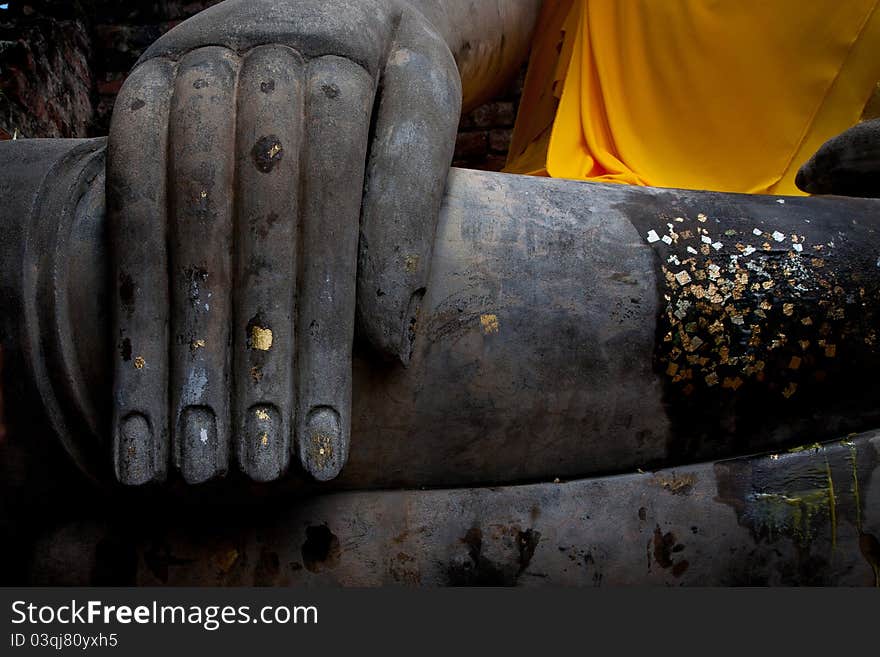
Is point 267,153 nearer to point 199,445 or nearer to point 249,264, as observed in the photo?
point 249,264

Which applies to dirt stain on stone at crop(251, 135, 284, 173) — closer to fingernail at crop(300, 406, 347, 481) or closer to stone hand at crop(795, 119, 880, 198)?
fingernail at crop(300, 406, 347, 481)

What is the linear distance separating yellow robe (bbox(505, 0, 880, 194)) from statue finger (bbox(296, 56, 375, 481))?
710mm

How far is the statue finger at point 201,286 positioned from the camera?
3.07 feet

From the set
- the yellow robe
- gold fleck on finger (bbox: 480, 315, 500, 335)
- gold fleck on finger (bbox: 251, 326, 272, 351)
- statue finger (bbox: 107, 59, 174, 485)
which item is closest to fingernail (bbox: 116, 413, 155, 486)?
statue finger (bbox: 107, 59, 174, 485)

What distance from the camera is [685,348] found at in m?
1.08

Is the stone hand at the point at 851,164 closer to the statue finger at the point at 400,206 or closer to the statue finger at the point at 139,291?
the statue finger at the point at 400,206

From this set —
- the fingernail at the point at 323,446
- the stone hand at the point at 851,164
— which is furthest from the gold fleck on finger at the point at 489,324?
the stone hand at the point at 851,164

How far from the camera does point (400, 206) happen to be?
1.00 metres

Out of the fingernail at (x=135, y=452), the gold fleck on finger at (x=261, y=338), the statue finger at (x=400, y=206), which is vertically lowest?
the fingernail at (x=135, y=452)

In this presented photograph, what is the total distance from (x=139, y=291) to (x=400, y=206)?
0.27 meters

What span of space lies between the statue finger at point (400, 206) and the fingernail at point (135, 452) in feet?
0.76

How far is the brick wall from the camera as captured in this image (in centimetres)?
233

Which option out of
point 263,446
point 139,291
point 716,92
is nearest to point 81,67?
point 716,92

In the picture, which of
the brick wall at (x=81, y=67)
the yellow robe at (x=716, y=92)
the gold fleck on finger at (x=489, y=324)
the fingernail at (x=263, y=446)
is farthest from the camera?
the brick wall at (x=81, y=67)
